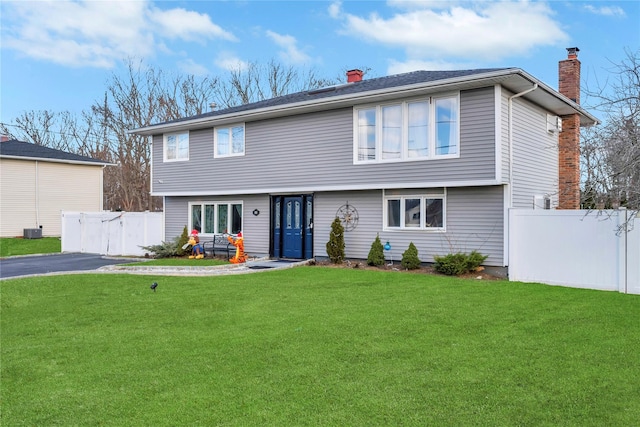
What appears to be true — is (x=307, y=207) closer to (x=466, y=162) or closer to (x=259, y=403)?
(x=466, y=162)

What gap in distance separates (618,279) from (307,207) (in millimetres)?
8971

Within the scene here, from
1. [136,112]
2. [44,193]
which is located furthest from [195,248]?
[136,112]

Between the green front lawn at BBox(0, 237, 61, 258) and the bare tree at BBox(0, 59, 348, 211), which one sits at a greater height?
the bare tree at BBox(0, 59, 348, 211)

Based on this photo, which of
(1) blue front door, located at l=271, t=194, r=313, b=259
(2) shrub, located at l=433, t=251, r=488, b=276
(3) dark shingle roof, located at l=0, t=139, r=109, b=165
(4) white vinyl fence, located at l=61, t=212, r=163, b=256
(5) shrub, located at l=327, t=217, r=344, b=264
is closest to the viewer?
(2) shrub, located at l=433, t=251, r=488, b=276

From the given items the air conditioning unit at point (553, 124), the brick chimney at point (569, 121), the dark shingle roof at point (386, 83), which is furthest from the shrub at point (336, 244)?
the brick chimney at point (569, 121)

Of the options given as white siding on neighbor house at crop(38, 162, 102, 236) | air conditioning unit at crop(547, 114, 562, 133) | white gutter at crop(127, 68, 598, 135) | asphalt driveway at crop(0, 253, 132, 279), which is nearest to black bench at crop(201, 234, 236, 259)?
asphalt driveway at crop(0, 253, 132, 279)

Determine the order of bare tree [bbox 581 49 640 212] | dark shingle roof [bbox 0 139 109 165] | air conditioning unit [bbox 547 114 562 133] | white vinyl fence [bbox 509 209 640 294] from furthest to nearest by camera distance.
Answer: dark shingle roof [bbox 0 139 109 165] < air conditioning unit [bbox 547 114 562 133] < white vinyl fence [bbox 509 209 640 294] < bare tree [bbox 581 49 640 212]

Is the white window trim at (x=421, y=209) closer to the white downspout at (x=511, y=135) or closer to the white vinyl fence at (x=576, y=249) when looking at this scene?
the white downspout at (x=511, y=135)

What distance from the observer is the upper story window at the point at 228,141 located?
17.6 meters

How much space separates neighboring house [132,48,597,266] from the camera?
12703mm

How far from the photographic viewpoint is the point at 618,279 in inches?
414

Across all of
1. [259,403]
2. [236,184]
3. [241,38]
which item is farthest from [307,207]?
[241,38]

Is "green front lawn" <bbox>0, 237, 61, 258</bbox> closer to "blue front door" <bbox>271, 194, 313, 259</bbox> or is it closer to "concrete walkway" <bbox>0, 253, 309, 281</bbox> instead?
"concrete walkway" <bbox>0, 253, 309, 281</bbox>

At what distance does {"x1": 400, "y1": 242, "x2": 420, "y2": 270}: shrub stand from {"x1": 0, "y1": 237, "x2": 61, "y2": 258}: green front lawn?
1640 centimetres
